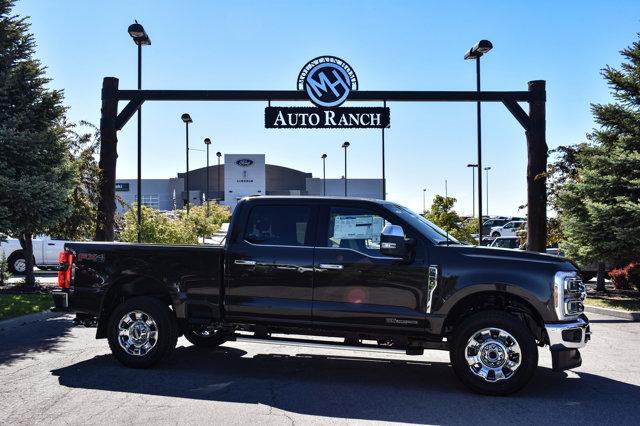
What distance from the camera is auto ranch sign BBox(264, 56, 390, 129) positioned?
1477 centimetres

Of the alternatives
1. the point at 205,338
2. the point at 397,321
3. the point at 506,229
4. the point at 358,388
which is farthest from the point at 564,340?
the point at 506,229

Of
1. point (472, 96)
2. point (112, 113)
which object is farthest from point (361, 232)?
point (112, 113)

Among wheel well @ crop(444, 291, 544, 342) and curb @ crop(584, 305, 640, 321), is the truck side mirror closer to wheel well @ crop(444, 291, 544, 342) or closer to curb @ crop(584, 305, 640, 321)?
wheel well @ crop(444, 291, 544, 342)

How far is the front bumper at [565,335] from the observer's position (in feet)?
19.9

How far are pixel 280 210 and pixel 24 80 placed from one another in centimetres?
981

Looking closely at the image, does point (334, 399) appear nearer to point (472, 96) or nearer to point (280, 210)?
point (280, 210)

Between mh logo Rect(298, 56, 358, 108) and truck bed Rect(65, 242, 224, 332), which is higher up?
mh logo Rect(298, 56, 358, 108)

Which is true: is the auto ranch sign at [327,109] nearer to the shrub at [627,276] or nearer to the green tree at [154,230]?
the green tree at [154,230]

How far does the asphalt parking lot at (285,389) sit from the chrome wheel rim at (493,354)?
272mm

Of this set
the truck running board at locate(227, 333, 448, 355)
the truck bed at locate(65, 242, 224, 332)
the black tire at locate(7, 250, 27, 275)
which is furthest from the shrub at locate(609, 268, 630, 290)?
the black tire at locate(7, 250, 27, 275)

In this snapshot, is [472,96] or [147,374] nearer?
[147,374]

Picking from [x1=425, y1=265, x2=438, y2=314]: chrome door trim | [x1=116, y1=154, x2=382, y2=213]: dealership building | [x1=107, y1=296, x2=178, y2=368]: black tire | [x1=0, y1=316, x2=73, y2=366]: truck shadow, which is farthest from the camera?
[x1=116, y1=154, x2=382, y2=213]: dealership building

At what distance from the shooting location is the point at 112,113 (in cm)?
1491

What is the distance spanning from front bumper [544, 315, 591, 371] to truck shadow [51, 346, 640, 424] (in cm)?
35
